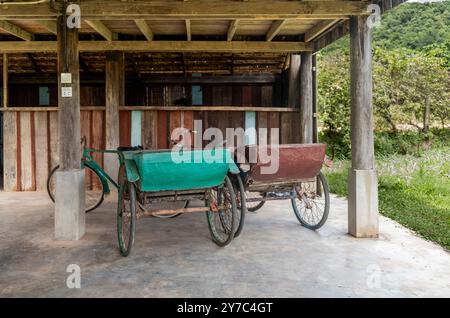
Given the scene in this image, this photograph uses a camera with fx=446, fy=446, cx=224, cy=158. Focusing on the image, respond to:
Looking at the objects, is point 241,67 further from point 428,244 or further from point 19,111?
point 428,244

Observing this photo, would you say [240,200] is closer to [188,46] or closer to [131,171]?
[131,171]

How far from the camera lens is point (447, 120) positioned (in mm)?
14602

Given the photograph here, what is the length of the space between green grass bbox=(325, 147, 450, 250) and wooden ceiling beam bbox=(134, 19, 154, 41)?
4365 mm

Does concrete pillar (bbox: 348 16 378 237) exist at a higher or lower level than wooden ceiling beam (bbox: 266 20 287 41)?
lower

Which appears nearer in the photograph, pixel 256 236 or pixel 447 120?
pixel 256 236

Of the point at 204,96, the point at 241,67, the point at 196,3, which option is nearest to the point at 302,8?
the point at 196,3

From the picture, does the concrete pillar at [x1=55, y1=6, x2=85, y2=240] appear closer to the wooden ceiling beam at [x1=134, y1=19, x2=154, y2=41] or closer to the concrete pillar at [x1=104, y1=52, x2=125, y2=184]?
the wooden ceiling beam at [x1=134, y1=19, x2=154, y2=41]

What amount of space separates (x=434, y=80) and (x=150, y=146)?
33.7 ft

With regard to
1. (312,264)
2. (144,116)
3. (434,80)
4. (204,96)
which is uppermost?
(434,80)

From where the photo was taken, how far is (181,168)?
408cm

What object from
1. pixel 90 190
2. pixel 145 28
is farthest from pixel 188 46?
pixel 90 190

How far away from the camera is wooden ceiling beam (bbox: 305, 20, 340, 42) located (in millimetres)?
6206

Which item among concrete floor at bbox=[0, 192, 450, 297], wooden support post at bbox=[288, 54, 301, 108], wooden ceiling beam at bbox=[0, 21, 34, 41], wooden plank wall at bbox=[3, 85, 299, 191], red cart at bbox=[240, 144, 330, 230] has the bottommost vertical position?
concrete floor at bbox=[0, 192, 450, 297]

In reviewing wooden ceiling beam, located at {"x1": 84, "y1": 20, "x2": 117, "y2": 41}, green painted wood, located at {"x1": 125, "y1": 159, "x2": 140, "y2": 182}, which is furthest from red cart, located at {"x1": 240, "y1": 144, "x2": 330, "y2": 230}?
wooden ceiling beam, located at {"x1": 84, "y1": 20, "x2": 117, "y2": 41}
